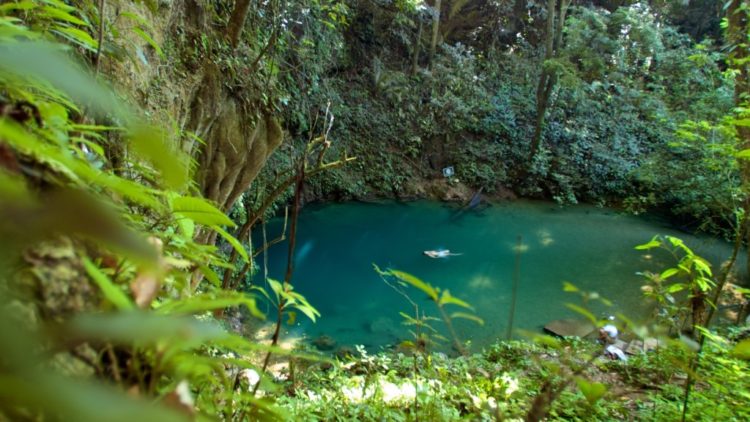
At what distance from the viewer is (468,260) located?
28.2 ft

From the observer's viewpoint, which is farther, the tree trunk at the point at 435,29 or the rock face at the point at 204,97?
the tree trunk at the point at 435,29

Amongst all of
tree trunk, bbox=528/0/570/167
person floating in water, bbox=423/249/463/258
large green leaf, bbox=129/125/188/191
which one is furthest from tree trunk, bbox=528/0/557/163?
large green leaf, bbox=129/125/188/191

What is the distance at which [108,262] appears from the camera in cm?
61

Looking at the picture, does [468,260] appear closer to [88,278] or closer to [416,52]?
[416,52]

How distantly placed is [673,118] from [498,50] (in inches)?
236

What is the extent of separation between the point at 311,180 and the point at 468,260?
4623 mm

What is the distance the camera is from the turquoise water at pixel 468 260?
6.40 metres

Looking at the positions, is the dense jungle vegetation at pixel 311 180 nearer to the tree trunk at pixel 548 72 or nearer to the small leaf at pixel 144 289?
the small leaf at pixel 144 289

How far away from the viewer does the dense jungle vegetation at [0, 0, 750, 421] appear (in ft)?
1.05

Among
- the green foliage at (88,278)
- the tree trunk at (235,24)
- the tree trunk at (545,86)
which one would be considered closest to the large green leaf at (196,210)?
the green foliage at (88,278)

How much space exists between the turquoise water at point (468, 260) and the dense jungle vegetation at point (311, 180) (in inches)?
19.5

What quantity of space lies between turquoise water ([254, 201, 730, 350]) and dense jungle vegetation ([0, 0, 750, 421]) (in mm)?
496

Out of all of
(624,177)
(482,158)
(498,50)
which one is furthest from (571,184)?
(498,50)

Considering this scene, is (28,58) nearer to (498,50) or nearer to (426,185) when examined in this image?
(426,185)
